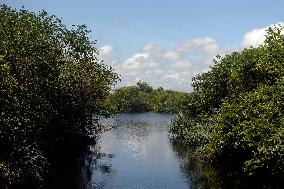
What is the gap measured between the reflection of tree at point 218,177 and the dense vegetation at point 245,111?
1060 mm

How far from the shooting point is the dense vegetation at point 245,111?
3572 centimetres

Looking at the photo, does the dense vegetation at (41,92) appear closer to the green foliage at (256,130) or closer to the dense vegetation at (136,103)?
the green foliage at (256,130)

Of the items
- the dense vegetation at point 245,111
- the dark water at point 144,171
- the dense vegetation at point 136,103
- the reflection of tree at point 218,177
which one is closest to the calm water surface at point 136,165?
the dark water at point 144,171

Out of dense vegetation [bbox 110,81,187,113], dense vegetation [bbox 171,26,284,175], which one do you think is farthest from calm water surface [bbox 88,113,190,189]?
dense vegetation [bbox 110,81,187,113]

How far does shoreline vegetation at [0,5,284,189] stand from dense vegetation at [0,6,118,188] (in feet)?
0.30

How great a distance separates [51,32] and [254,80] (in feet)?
83.1

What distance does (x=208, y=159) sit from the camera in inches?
2064

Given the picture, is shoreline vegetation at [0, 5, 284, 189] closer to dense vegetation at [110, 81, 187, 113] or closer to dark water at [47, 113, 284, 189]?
dark water at [47, 113, 284, 189]

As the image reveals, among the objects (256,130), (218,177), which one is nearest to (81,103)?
(218,177)

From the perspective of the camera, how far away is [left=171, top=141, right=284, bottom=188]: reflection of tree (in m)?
39.1

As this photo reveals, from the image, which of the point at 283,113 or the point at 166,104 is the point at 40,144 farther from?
the point at 166,104

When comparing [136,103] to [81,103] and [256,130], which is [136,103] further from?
[256,130]

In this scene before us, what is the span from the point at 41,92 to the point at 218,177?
19.2m

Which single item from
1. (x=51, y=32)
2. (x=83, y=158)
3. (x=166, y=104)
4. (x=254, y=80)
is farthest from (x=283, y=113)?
(x=166, y=104)
